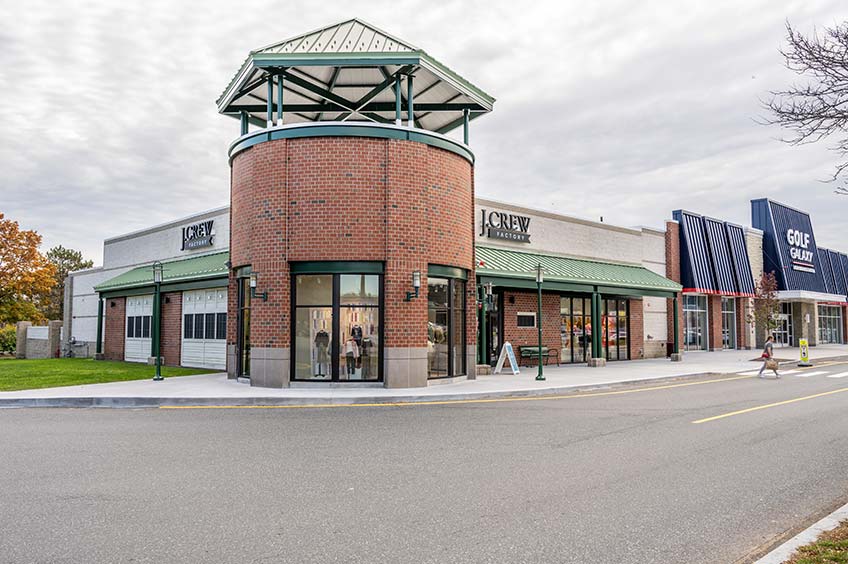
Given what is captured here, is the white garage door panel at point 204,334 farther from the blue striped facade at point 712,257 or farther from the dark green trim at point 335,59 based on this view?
the blue striped facade at point 712,257

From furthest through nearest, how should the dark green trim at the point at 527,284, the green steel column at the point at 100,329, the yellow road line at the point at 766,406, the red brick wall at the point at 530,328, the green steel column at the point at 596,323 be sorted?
the green steel column at the point at 100,329
the green steel column at the point at 596,323
the red brick wall at the point at 530,328
the dark green trim at the point at 527,284
the yellow road line at the point at 766,406

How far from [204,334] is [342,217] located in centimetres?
Answer: 1107

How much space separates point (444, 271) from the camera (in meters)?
18.0

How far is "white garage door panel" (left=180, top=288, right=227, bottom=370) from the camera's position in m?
24.1

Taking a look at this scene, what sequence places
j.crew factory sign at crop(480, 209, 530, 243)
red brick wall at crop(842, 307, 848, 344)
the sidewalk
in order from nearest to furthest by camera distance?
the sidewalk
j.crew factory sign at crop(480, 209, 530, 243)
red brick wall at crop(842, 307, 848, 344)

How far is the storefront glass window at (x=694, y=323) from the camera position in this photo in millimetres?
36875

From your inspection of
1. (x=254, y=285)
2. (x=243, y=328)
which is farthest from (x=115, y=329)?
(x=254, y=285)

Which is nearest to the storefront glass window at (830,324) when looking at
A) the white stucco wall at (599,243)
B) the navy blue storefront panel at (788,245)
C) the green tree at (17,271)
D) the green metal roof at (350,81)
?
the navy blue storefront panel at (788,245)

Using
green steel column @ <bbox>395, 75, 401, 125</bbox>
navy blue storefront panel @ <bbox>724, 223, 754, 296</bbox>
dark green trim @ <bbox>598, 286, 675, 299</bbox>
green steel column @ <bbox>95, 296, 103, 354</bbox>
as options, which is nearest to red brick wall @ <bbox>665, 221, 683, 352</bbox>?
dark green trim @ <bbox>598, 286, 675, 299</bbox>

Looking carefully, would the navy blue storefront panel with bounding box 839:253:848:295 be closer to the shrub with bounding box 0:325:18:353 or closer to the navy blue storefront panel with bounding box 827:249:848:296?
the navy blue storefront panel with bounding box 827:249:848:296

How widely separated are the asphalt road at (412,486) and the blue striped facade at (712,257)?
2506cm

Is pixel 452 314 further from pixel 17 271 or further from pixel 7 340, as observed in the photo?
pixel 7 340

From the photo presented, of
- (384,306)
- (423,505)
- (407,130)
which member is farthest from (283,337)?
(423,505)

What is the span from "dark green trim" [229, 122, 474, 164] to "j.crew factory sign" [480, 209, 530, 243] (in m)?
6.95
